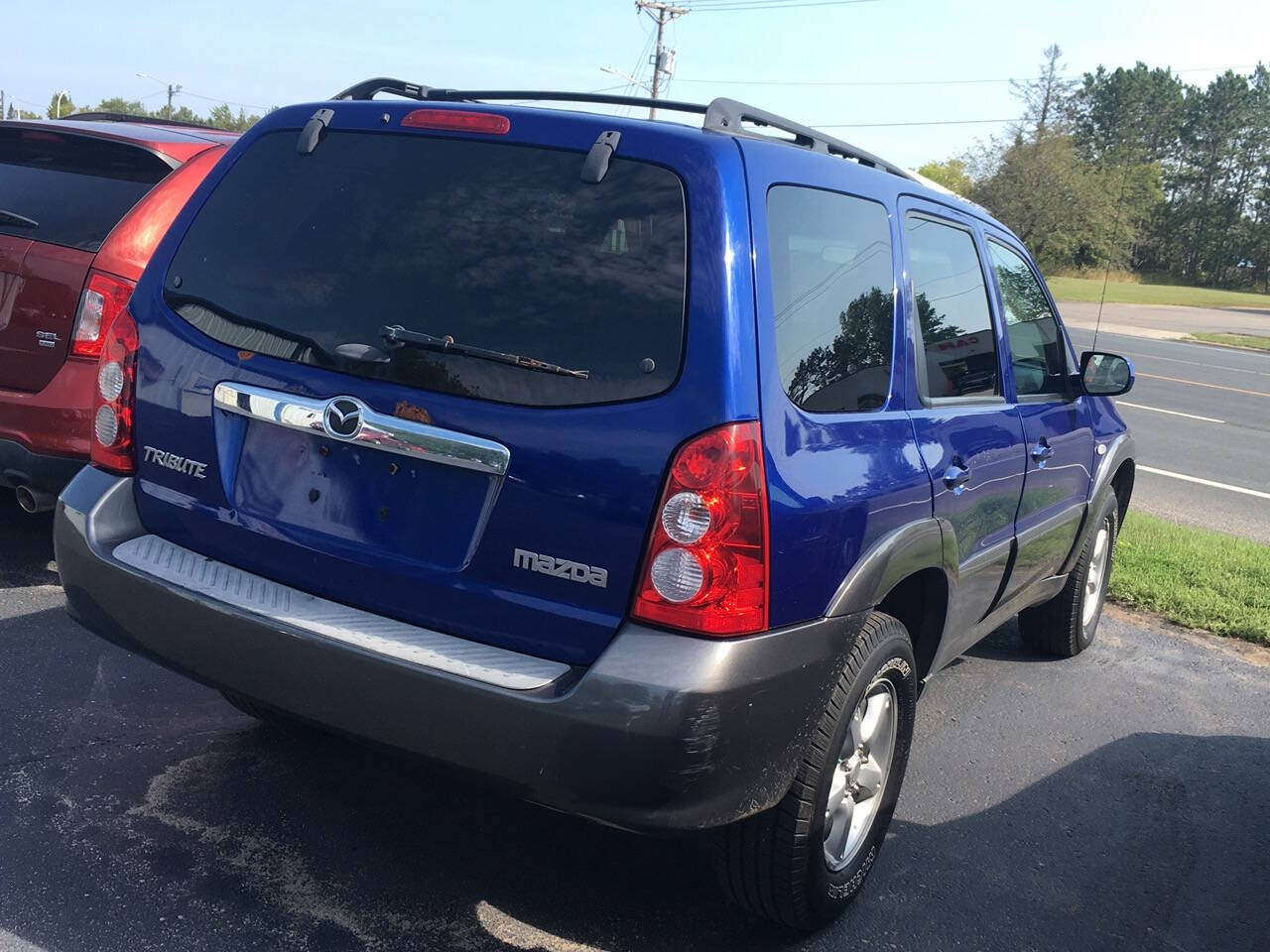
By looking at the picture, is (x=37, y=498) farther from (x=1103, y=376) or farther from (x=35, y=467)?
(x=1103, y=376)

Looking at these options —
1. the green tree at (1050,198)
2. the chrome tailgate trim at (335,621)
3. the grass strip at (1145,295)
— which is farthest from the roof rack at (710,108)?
the green tree at (1050,198)

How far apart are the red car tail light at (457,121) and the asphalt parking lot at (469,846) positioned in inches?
57.8

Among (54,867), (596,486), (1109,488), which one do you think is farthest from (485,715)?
(1109,488)

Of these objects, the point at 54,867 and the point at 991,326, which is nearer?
the point at 54,867

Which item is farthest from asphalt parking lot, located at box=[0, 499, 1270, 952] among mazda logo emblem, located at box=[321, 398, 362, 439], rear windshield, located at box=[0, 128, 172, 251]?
rear windshield, located at box=[0, 128, 172, 251]

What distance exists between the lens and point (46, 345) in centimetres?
483

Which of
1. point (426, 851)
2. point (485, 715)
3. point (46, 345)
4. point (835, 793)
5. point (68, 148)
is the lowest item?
point (426, 851)

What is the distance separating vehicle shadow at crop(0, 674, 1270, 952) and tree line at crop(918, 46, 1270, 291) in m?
57.5

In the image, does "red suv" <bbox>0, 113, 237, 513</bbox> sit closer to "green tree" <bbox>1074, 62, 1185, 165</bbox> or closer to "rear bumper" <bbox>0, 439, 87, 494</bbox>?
"rear bumper" <bbox>0, 439, 87, 494</bbox>

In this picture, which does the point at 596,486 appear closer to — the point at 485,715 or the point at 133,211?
the point at 485,715

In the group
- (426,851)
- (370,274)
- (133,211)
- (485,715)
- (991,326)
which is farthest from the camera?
(133,211)

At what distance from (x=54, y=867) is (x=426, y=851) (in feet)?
3.00

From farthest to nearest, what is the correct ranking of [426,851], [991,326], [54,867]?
[991,326]
[426,851]
[54,867]

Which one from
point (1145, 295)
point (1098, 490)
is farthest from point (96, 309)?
point (1145, 295)
